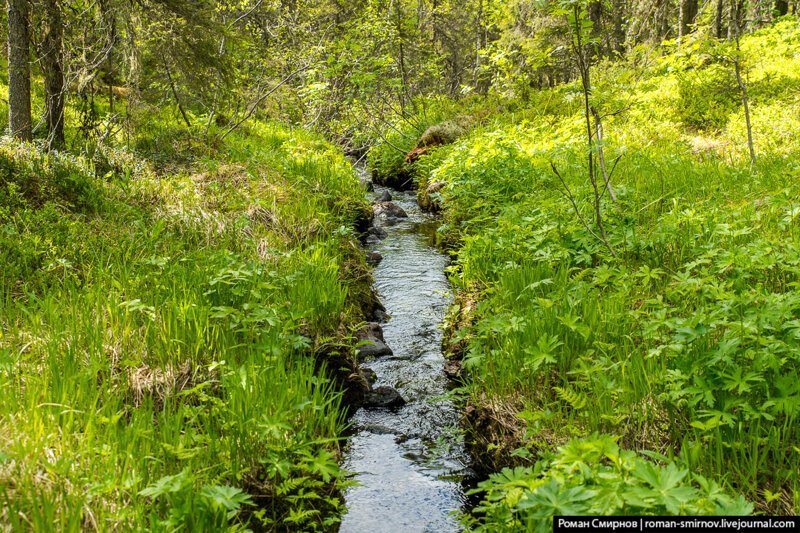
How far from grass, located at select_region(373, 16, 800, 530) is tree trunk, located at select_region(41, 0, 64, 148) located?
6175 millimetres

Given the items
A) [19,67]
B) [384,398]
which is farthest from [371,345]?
[19,67]

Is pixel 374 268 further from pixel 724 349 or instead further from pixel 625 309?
pixel 724 349

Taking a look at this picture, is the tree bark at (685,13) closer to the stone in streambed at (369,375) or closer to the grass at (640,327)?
the grass at (640,327)

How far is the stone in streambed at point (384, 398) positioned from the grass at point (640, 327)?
0.70 metres

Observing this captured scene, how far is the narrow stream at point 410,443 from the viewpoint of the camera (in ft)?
11.7

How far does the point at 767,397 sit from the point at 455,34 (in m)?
32.6

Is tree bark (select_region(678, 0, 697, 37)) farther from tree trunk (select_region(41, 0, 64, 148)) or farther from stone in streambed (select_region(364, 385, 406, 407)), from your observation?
stone in streambed (select_region(364, 385, 406, 407))

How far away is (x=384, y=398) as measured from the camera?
4.87m

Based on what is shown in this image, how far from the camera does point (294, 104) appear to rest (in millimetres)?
17125

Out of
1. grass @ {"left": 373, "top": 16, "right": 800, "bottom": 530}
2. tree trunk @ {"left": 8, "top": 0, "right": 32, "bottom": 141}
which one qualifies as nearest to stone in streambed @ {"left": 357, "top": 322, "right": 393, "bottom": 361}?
grass @ {"left": 373, "top": 16, "right": 800, "bottom": 530}

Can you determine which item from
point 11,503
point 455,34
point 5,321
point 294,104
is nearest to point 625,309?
point 11,503

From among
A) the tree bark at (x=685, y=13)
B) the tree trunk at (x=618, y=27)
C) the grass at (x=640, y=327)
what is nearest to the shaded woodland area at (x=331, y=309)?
the grass at (x=640, y=327)

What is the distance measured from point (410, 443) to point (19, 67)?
7.57m

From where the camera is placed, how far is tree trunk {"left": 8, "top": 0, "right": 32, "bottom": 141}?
7.50 meters
